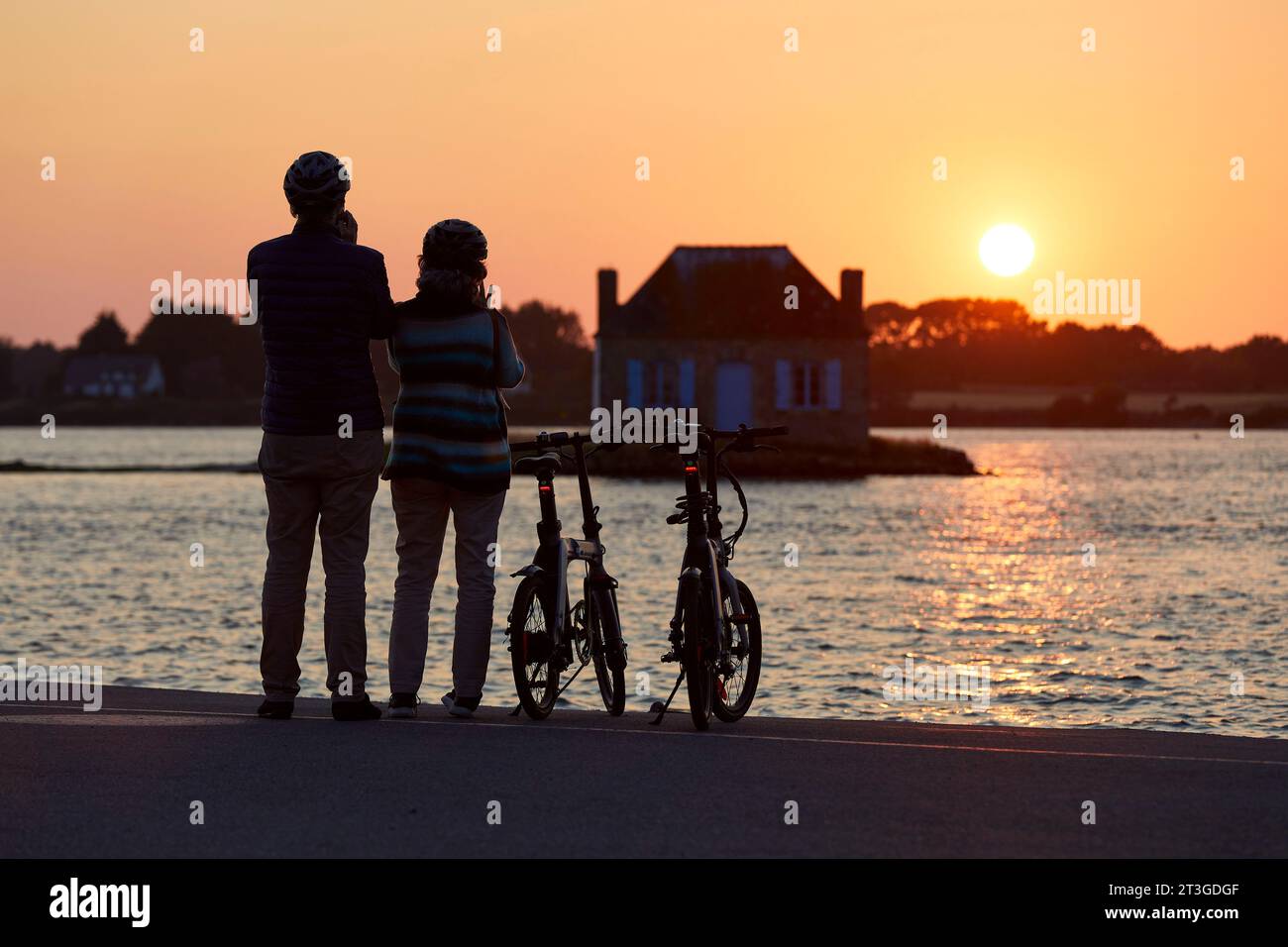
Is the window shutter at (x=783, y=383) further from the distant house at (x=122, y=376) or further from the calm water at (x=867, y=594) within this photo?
the distant house at (x=122, y=376)

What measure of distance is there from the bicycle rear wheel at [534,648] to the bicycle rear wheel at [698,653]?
631 mm

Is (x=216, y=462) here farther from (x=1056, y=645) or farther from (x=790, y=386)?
(x=1056, y=645)

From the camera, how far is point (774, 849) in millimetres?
5734

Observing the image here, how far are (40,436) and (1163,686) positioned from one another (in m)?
133

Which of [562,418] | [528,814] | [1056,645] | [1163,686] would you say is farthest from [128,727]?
[562,418]

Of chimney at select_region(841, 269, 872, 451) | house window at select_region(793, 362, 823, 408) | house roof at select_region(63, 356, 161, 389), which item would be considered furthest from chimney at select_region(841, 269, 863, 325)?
house roof at select_region(63, 356, 161, 389)

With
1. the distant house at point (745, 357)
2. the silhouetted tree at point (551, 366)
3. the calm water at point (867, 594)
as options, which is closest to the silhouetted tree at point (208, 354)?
the silhouetted tree at point (551, 366)

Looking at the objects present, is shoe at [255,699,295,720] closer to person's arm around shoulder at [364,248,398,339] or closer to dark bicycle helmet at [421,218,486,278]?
person's arm around shoulder at [364,248,398,339]

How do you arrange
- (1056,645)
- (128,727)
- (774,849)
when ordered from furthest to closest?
(1056,645) < (128,727) < (774,849)

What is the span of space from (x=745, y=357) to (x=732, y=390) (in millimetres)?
1165

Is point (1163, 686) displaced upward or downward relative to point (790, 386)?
downward

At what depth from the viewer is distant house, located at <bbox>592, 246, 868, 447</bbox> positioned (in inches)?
2331

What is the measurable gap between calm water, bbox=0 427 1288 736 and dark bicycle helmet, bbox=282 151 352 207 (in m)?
6.33

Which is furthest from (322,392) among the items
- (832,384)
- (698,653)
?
(832,384)
